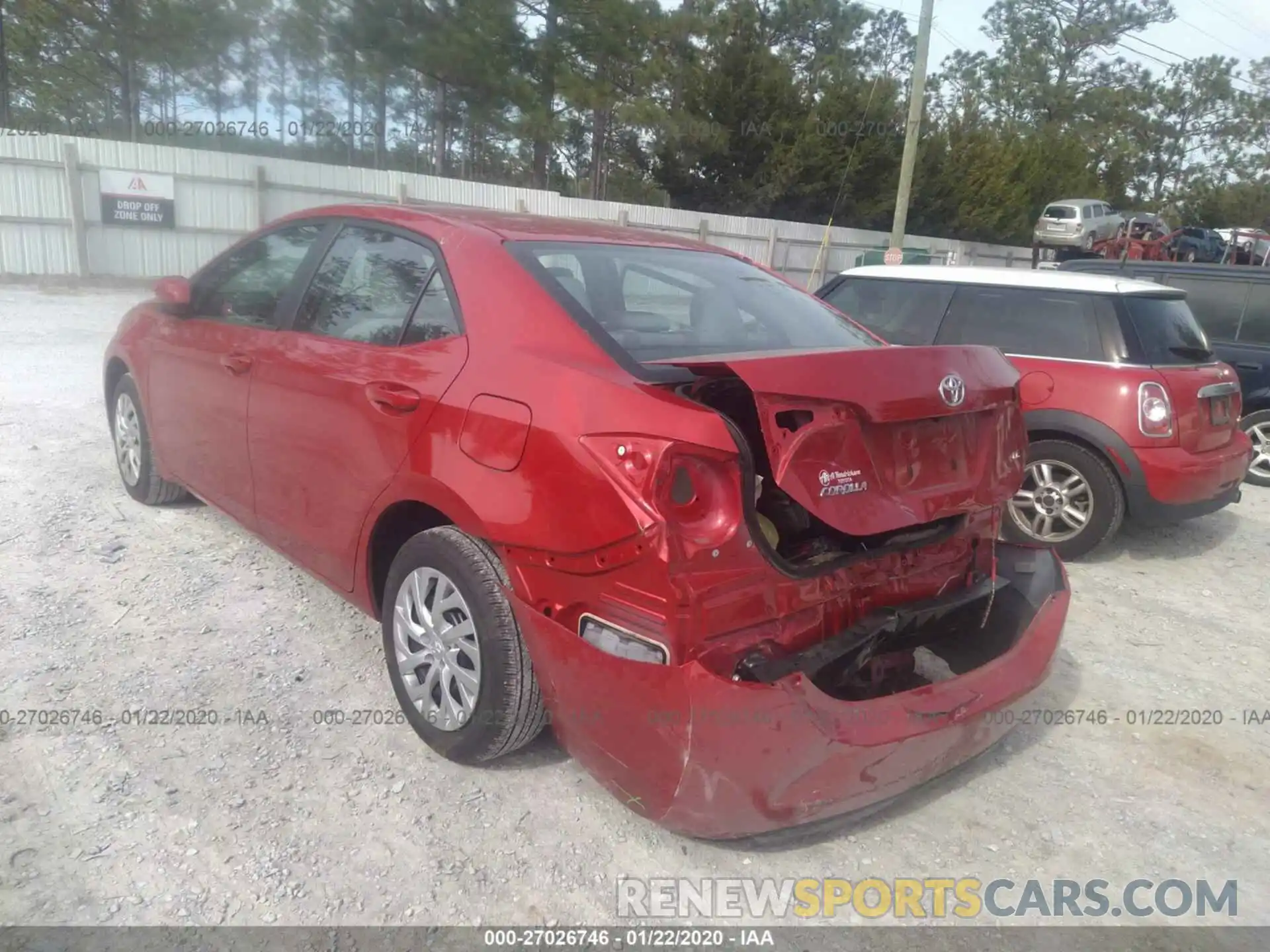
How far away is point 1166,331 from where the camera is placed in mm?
5223

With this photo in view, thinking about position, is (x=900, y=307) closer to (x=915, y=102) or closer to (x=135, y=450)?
(x=135, y=450)

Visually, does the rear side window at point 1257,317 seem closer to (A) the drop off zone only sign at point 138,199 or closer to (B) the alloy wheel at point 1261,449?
(B) the alloy wheel at point 1261,449

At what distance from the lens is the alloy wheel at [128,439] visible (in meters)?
4.78

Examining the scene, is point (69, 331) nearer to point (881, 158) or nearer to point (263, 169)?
point (263, 169)

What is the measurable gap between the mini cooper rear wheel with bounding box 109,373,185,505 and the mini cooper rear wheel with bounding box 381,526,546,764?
2268mm

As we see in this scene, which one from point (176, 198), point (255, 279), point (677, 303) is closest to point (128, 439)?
point (255, 279)

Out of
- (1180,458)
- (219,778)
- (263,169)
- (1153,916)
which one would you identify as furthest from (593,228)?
→ (263,169)

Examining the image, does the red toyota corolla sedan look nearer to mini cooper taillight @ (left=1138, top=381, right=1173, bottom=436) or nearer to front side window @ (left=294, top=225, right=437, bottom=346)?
front side window @ (left=294, top=225, right=437, bottom=346)

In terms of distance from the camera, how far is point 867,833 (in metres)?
2.66

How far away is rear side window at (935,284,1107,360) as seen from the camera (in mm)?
5273

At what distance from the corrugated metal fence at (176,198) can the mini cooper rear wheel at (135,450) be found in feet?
28.7

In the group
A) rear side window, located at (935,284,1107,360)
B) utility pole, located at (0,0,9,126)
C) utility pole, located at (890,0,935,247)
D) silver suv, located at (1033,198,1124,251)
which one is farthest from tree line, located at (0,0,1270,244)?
rear side window, located at (935,284,1107,360)

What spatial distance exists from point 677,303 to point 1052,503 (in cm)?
323

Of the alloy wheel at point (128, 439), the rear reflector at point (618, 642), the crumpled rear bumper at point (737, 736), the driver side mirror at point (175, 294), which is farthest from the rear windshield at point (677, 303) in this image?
the alloy wheel at point (128, 439)
